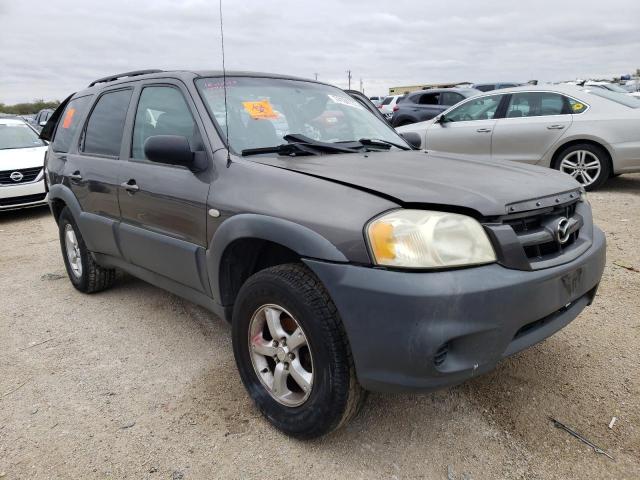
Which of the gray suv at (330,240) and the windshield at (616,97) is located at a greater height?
the windshield at (616,97)

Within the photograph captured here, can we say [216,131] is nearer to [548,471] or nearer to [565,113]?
[548,471]

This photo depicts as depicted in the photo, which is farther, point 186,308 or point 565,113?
point 565,113

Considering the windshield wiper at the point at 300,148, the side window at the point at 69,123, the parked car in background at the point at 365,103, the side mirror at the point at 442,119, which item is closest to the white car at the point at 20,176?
the side window at the point at 69,123

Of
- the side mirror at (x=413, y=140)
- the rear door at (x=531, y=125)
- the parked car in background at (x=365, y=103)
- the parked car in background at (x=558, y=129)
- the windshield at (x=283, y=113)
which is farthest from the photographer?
the rear door at (x=531, y=125)

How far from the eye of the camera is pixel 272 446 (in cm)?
225

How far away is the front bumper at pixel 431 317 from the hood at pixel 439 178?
297 mm

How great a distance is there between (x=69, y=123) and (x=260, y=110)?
2.31 metres

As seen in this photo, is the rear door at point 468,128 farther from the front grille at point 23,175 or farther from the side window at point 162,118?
the front grille at point 23,175

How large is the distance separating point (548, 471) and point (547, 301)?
27.3 inches

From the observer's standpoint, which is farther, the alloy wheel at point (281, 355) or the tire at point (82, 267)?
the tire at point (82, 267)

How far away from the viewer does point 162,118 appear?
3117mm

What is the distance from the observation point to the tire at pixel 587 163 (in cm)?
679

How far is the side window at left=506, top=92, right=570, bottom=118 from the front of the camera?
23.6ft

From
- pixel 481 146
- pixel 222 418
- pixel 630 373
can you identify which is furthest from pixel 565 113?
pixel 222 418
